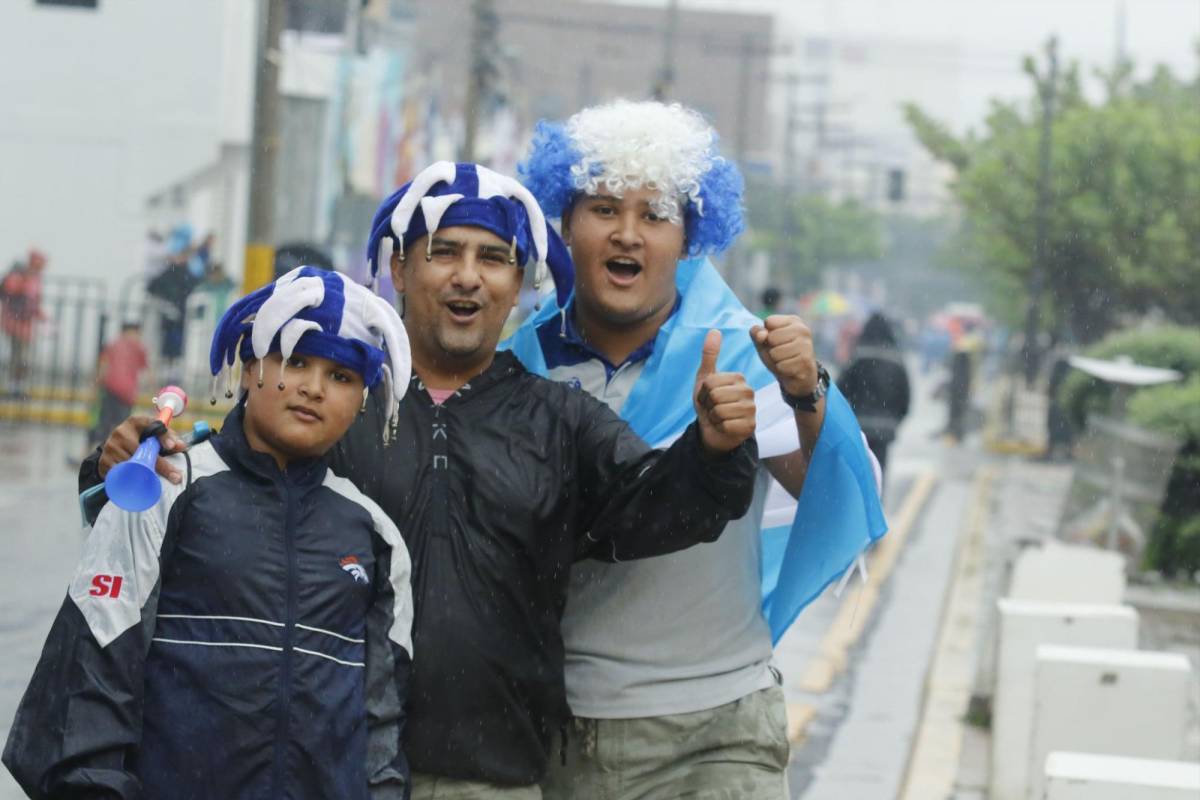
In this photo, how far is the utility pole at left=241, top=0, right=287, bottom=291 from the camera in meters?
17.0

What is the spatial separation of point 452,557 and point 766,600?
87 centimetres

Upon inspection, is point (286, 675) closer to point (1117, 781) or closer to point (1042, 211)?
point (1117, 781)

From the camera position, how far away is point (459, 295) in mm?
3885

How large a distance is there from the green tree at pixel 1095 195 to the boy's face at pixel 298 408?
110ft

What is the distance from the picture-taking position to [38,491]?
53.4 ft

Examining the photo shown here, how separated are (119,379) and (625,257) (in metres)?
13.9

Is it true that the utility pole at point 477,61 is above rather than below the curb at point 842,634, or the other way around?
above

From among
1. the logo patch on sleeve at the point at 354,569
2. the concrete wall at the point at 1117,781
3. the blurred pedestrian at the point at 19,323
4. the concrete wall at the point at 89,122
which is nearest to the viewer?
the logo patch on sleeve at the point at 354,569

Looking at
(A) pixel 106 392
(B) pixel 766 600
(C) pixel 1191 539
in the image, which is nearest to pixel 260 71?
(A) pixel 106 392

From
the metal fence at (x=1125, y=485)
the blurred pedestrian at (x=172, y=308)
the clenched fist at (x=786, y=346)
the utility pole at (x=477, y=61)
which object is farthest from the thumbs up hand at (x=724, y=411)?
the utility pole at (x=477, y=61)

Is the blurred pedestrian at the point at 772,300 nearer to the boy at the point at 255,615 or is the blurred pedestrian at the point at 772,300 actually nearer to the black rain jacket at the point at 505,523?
the black rain jacket at the point at 505,523

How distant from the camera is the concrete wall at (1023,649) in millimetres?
8211

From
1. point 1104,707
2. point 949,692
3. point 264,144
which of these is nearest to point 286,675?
point 1104,707

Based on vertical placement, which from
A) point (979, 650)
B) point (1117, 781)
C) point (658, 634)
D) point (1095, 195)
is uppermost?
point (1095, 195)
